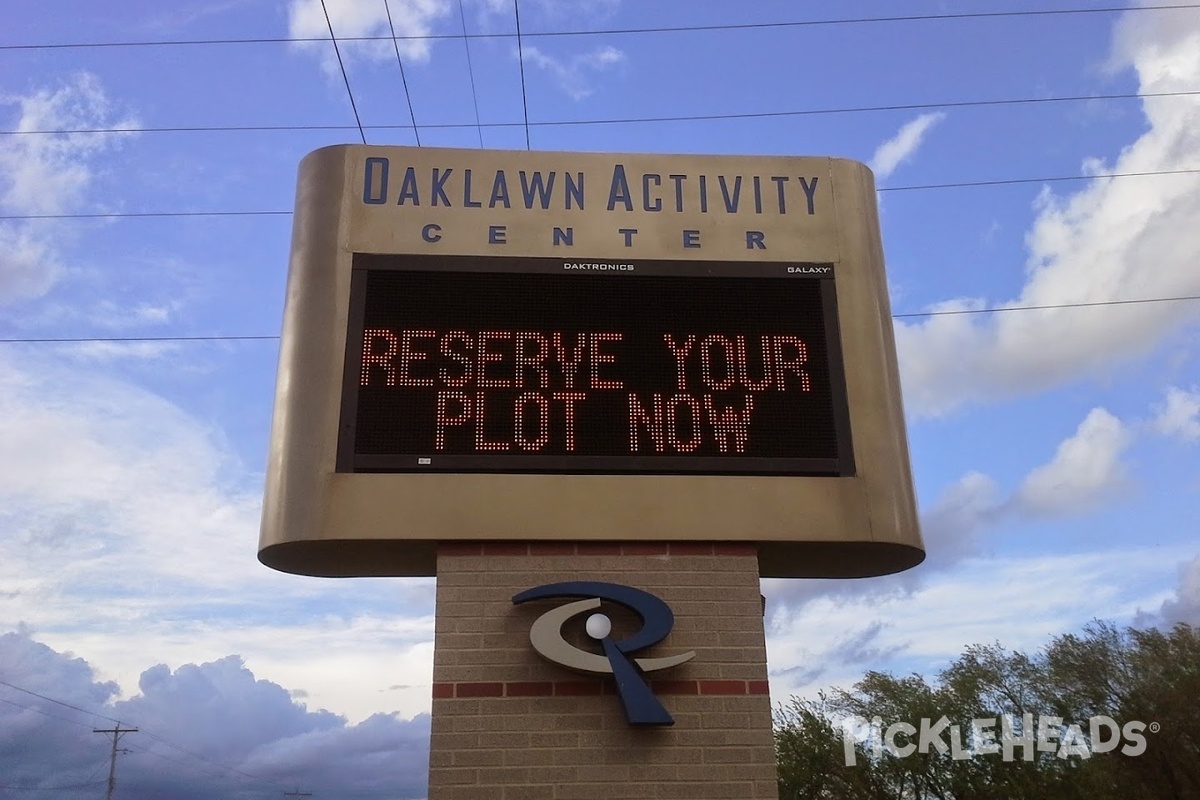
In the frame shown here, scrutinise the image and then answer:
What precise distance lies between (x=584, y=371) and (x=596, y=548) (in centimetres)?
120

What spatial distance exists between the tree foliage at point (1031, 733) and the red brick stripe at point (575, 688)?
20073 millimetres

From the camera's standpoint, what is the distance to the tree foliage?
2534 centimetres

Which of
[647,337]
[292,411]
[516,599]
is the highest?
[647,337]

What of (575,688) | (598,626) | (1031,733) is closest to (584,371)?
(598,626)

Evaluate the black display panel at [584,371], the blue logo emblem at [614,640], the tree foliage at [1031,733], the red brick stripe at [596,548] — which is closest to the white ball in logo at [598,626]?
the blue logo emblem at [614,640]

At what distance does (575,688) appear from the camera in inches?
244

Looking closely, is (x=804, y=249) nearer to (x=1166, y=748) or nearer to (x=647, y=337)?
(x=647, y=337)

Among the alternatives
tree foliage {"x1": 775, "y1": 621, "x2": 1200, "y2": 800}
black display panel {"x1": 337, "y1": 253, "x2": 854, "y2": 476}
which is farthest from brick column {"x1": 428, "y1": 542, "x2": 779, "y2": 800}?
tree foliage {"x1": 775, "y1": 621, "x2": 1200, "y2": 800}

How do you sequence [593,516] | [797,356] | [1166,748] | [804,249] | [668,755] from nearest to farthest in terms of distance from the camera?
[668,755], [593,516], [797,356], [804,249], [1166,748]

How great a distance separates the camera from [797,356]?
274 inches

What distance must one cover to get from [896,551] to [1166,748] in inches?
929

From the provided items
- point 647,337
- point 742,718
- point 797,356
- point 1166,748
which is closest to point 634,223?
point 647,337

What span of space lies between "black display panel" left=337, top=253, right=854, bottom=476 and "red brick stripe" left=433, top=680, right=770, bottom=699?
1.37m

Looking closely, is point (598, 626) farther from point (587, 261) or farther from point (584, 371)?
point (587, 261)
